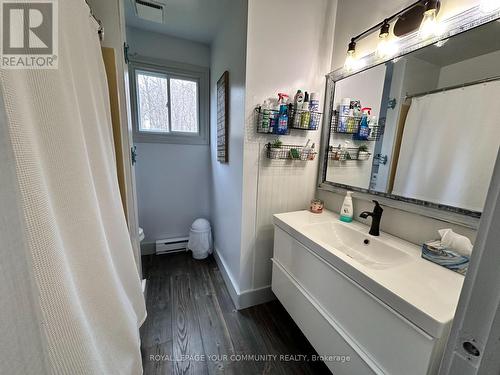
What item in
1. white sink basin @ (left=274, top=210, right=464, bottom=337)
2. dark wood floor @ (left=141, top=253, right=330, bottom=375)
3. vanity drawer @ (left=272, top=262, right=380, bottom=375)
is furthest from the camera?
dark wood floor @ (left=141, top=253, right=330, bottom=375)

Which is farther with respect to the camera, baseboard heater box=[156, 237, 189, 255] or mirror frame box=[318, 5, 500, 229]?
baseboard heater box=[156, 237, 189, 255]

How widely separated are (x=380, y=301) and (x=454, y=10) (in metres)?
1.24

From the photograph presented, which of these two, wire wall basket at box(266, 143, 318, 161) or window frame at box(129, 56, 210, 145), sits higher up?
window frame at box(129, 56, 210, 145)

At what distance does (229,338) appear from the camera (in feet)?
A: 4.35

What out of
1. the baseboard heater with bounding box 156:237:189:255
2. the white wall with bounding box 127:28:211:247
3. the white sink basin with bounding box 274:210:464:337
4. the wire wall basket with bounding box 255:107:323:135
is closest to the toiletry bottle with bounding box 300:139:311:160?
the wire wall basket with bounding box 255:107:323:135

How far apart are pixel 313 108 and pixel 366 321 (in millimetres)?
1246

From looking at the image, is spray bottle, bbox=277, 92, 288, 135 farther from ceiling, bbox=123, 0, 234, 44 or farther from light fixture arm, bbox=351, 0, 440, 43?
ceiling, bbox=123, 0, 234, 44

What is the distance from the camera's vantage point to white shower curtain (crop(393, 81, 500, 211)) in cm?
77

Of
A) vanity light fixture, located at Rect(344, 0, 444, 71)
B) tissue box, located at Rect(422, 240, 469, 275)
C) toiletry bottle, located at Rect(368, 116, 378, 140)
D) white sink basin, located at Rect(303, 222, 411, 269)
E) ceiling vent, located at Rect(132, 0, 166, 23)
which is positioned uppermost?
ceiling vent, located at Rect(132, 0, 166, 23)

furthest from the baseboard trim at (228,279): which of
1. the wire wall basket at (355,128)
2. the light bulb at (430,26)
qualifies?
Result: the light bulb at (430,26)

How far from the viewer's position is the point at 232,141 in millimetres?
1584

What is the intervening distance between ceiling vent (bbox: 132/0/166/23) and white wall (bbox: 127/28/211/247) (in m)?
0.31

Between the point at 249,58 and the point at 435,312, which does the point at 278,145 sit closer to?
the point at 249,58

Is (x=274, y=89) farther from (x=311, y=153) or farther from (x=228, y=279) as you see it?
(x=228, y=279)
